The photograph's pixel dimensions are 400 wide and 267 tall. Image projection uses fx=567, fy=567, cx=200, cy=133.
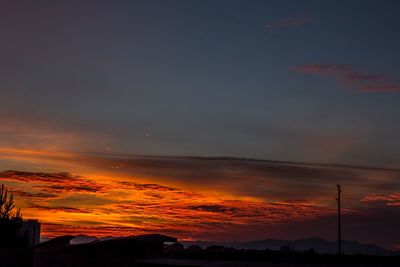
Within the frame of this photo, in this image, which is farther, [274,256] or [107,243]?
[274,256]

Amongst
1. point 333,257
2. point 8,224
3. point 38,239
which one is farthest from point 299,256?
point 38,239

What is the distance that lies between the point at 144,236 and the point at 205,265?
896cm

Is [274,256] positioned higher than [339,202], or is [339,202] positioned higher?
[339,202]

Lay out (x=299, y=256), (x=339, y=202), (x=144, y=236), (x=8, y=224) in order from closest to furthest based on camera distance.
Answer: (x=144, y=236) → (x=299, y=256) → (x=8, y=224) → (x=339, y=202)

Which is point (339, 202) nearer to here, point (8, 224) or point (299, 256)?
point (299, 256)

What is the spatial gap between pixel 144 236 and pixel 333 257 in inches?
700

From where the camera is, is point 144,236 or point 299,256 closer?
point 144,236

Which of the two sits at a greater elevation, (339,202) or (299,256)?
(339,202)

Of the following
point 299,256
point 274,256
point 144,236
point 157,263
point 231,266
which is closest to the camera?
point 231,266

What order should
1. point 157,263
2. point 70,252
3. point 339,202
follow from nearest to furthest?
point 157,263 → point 70,252 → point 339,202

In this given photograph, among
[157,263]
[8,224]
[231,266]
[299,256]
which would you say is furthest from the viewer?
[8,224]

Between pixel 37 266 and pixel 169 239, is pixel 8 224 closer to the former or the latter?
pixel 37 266

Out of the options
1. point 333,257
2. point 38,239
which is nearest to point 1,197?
point 38,239

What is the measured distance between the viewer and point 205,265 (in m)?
24.8
